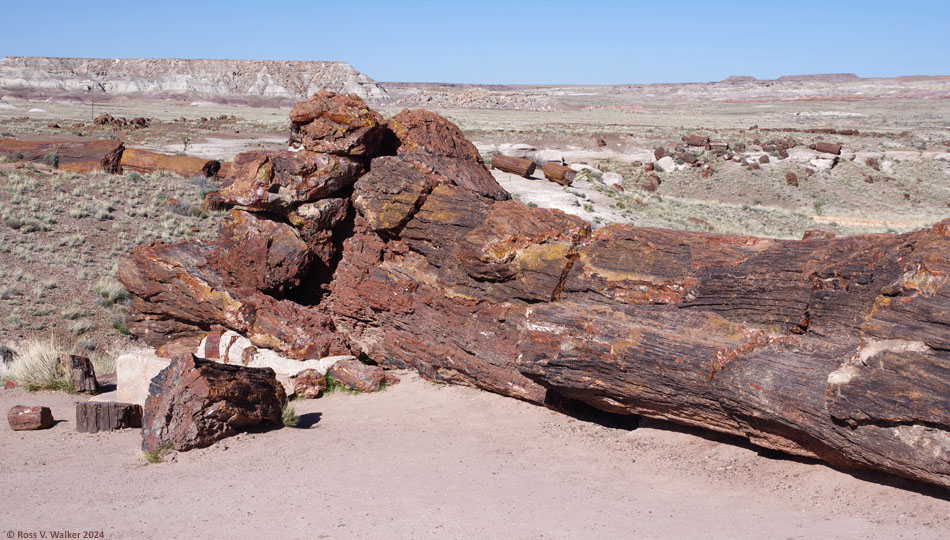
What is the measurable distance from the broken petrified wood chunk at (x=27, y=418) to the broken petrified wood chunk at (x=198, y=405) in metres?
1.96

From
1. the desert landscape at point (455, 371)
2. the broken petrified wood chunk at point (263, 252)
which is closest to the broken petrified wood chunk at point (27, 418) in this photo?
the desert landscape at point (455, 371)

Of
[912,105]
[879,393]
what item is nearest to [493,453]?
[879,393]

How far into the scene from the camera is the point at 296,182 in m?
11.1

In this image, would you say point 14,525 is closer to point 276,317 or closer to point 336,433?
point 336,433

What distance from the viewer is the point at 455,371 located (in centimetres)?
995

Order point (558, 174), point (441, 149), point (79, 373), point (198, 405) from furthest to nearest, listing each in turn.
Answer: point (558, 174), point (441, 149), point (79, 373), point (198, 405)

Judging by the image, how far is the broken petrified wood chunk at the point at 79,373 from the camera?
36.2 ft

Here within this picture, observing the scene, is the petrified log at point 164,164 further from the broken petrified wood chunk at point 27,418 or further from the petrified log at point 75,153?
the broken petrified wood chunk at point 27,418

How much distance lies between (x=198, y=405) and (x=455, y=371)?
3.39 metres

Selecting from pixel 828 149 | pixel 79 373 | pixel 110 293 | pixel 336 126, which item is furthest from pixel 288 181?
pixel 828 149

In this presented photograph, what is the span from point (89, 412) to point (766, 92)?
190 m

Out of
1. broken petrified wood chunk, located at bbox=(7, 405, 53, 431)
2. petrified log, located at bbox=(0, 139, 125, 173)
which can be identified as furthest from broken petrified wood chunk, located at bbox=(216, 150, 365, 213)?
petrified log, located at bbox=(0, 139, 125, 173)

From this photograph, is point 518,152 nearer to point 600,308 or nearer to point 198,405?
point 600,308

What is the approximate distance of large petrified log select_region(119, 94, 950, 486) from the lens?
5.97 meters
